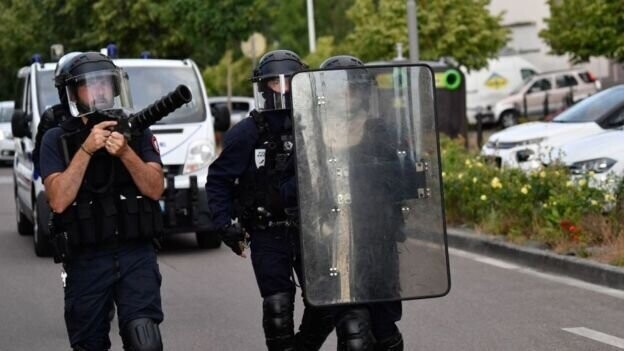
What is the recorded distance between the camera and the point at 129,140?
6.30 m

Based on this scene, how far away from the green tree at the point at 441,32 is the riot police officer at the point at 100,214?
30.4 metres

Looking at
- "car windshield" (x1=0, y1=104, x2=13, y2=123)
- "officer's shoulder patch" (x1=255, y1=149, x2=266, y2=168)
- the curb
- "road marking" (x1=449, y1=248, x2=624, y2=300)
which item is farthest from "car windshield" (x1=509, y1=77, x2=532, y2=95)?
"officer's shoulder patch" (x1=255, y1=149, x2=266, y2=168)

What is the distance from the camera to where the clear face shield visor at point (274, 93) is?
7.06m

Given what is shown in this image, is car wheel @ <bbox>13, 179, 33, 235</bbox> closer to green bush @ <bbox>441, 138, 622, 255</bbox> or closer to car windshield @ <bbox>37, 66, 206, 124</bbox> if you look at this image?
car windshield @ <bbox>37, 66, 206, 124</bbox>

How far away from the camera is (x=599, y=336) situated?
9.27 meters

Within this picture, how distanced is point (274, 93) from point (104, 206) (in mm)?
1189

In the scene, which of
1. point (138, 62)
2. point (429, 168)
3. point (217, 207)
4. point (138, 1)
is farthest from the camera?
point (138, 1)

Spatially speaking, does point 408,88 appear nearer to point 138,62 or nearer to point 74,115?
point 74,115

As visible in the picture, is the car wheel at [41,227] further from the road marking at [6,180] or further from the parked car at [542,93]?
the parked car at [542,93]

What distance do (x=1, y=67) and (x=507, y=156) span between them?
4862 centimetres

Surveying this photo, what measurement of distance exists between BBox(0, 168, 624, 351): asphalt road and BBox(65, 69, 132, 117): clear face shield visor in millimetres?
3159

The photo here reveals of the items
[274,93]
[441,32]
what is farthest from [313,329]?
[441,32]

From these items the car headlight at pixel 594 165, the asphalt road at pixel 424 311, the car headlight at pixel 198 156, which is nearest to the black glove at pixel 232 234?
the asphalt road at pixel 424 311

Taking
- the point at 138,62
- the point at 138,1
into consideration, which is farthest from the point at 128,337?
the point at 138,1
